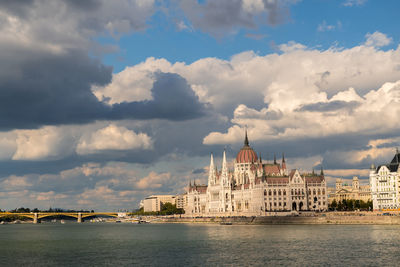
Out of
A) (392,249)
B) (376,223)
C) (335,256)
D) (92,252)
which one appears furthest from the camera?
(376,223)

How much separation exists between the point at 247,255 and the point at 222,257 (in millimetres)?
4236

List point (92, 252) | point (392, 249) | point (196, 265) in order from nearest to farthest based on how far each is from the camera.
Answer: point (196, 265) → point (392, 249) → point (92, 252)

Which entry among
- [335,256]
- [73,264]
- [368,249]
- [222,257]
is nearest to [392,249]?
[368,249]

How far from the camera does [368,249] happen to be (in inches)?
3900

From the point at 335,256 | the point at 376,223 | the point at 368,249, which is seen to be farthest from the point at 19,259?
the point at 376,223

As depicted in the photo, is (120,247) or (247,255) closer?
(247,255)

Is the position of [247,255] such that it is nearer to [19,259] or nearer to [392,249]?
[392,249]

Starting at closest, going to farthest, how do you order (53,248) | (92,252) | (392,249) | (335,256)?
(335,256) → (392,249) → (92,252) → (53,248)

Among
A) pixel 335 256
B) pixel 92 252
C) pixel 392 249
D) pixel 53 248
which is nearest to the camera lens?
pixel 335 256

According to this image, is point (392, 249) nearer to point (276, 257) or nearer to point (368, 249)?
point (368, 249)

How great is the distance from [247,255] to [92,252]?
28.8 metres

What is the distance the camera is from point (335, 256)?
9069cm

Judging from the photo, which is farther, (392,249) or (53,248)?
A: (53,248)

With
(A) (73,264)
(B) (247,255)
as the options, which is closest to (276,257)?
(B) (247,255)
